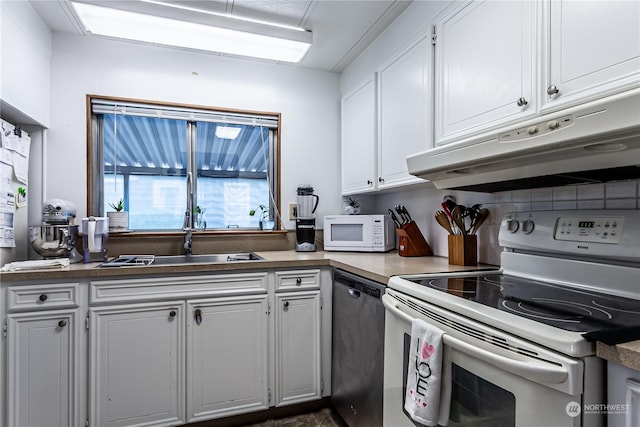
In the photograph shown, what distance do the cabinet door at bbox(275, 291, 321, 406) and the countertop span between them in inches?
7.9

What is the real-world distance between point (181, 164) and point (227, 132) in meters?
0.41

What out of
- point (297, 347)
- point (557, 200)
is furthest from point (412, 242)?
point (297, 347)

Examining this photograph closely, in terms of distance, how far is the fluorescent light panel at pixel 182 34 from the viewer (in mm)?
1883

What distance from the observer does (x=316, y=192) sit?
274 centimetres

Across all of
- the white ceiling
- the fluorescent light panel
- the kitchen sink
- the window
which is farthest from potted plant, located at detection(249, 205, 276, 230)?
the white ceiling

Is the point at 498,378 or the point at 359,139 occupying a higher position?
the point at 359,139

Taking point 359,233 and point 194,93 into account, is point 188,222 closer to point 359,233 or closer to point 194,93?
point 194,93

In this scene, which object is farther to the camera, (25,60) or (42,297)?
(25,60)

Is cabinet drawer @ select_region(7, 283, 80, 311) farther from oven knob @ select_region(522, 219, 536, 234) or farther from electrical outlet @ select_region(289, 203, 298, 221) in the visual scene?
oven knob @ select_region(522, 219, 536, 234)

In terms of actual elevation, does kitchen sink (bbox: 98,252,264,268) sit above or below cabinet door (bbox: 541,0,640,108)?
below

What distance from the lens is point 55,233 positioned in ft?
6.13

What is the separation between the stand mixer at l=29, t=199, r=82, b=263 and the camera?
1849mm

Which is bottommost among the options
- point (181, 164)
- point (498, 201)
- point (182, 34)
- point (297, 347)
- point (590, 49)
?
point (297, 347)

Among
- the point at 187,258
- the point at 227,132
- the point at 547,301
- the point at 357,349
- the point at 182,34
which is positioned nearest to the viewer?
the point at 547,301
